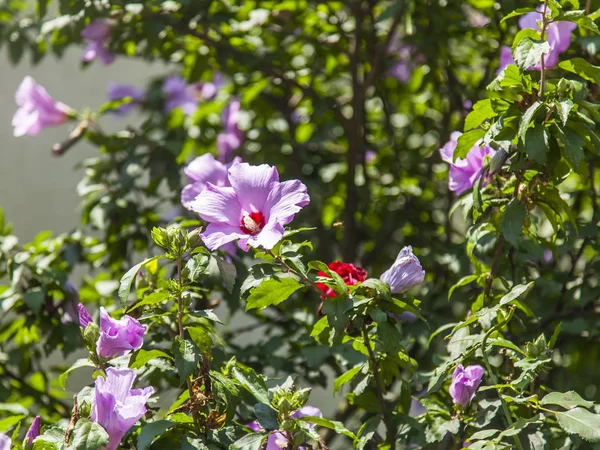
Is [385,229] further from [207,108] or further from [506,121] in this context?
[506,121]

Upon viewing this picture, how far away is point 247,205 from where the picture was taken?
113 centimetres

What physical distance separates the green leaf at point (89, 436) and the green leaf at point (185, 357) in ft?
0.38

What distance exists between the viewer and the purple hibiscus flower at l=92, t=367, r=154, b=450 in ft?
3.26

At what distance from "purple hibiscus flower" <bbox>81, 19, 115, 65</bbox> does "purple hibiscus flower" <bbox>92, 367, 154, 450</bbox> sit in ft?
3.68

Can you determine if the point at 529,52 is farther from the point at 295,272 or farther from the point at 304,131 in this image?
the point at 304,131

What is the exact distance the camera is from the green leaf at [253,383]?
41.9 inches

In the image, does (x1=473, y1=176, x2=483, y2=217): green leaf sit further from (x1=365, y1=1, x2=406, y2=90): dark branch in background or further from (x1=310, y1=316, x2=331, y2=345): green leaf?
(x1=365, y1=1, x2=406, y2=90): dark branch in background

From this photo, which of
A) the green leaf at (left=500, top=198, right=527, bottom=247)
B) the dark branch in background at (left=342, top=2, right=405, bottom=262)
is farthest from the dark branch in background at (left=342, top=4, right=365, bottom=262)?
the green leaf at (left=500, top=198, right=527, bottom=247)

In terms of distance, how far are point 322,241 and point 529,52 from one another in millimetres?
1008

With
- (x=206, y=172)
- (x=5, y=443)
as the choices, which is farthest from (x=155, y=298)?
(x=206, y=172)

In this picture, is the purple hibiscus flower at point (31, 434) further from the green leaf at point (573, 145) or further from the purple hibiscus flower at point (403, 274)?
the green leaf at point (573, 145)

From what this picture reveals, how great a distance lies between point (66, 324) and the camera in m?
1.62

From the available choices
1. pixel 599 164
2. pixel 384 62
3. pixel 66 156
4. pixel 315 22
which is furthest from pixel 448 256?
pixel 66 156

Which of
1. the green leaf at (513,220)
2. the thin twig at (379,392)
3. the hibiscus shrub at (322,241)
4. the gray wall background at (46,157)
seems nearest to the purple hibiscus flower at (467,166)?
the hibiscus shrub at (322,241)
